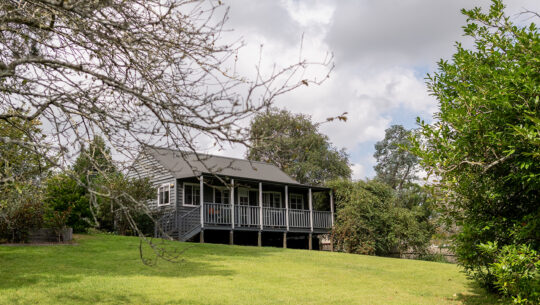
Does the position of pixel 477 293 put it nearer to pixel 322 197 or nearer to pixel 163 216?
pixel 163 216

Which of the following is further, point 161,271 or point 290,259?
point 290,259

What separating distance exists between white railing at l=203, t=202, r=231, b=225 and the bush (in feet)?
54.8

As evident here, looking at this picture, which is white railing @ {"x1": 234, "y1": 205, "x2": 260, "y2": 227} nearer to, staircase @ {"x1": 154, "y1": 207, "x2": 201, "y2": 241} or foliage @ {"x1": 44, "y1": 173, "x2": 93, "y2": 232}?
staircase @ {"x1": 154, "y1": 207, "x2": 201, "y2": 241}

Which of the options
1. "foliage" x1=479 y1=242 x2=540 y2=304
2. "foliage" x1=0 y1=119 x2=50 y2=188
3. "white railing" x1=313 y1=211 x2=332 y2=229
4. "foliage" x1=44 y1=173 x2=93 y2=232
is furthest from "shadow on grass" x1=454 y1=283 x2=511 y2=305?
"white railing" x1=313 y1=211 x2=332 y2=229

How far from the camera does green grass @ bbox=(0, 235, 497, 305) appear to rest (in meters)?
9.72

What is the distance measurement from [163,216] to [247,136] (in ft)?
64.1

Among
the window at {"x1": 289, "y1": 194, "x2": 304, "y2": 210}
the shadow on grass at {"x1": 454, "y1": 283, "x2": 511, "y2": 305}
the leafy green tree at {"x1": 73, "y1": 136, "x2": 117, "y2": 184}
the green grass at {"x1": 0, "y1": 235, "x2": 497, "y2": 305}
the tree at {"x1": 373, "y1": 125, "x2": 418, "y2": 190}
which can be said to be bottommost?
the shadow on grass at {"x1": 454, "y1": 283, "x2": 511, "y2": 305}

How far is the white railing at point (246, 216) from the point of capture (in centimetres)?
2405

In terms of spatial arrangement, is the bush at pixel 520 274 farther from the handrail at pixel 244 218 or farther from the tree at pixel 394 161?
the tree at pixel 394 161

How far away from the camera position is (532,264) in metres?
7.59

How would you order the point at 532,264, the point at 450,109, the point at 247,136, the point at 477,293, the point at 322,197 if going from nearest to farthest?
the point at 247,136 → the point at 532,264 → the point at 450,109 → the point at 477,293 → the point at 322,197

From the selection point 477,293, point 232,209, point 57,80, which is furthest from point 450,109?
point 232,209

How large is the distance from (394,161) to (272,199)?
78.0ft

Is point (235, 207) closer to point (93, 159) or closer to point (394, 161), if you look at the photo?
point (93, 159)
